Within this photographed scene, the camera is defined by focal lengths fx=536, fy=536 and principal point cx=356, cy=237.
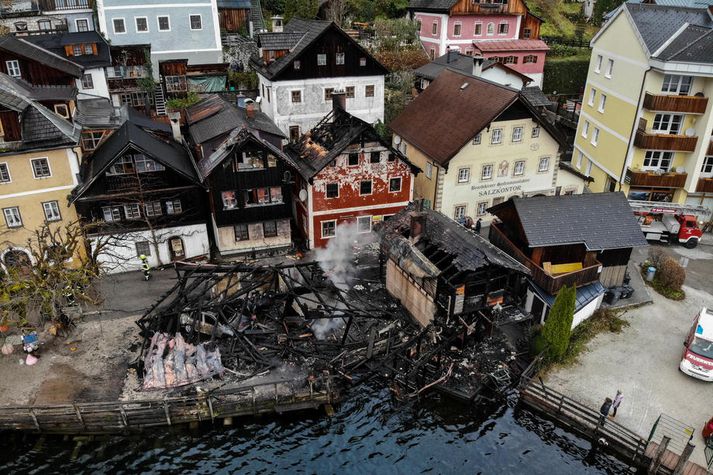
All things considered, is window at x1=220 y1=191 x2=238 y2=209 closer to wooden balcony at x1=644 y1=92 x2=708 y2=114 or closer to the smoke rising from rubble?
the smoke rising from rubble

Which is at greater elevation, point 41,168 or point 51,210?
point 41,168

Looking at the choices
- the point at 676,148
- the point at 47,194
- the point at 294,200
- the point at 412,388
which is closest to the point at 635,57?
the point at 676,148

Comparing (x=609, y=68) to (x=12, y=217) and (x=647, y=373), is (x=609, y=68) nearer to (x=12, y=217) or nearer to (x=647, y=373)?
(x=647, y=373)

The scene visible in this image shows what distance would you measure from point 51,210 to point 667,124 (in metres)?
51.7

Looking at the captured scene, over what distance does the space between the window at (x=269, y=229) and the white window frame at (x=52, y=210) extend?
15.4 metres

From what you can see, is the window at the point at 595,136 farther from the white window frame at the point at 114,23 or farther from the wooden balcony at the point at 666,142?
the white window frame at the point at 114,23

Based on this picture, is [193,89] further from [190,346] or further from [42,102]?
[190,346]

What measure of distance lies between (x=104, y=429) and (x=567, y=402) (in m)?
25.7

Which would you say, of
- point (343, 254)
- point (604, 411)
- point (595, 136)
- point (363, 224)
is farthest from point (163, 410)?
point (595, 136)

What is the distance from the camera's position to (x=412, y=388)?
32188 mm

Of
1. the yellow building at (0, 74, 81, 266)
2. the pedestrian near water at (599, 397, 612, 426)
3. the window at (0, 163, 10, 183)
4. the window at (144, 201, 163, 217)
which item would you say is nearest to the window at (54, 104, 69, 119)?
the yellow building at (0, 74, 81, 266)

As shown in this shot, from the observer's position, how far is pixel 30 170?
128ft

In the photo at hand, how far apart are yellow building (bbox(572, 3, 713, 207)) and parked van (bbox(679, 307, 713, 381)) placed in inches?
789

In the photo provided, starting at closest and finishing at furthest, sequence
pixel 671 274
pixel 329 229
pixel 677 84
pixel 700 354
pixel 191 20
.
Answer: pixel 700 354 < pixel 671 274 < pixel 329 229 < pixel 677 84 < pixel 191 20
